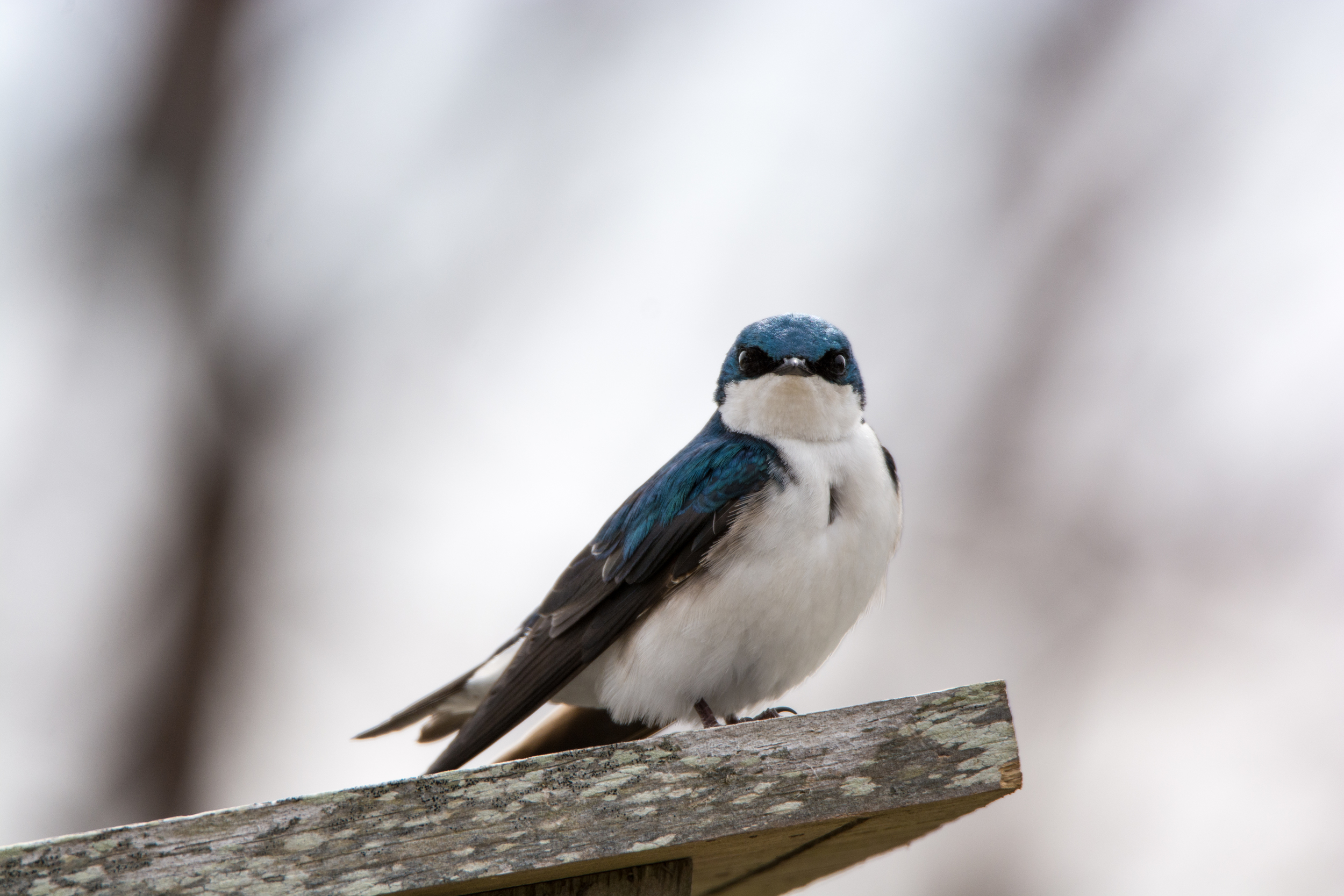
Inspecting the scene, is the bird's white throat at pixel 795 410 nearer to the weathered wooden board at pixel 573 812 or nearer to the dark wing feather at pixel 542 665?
the dark wing feather at pixel 542 665

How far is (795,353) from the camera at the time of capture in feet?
7.93

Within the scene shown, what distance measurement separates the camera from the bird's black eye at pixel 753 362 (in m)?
2.44

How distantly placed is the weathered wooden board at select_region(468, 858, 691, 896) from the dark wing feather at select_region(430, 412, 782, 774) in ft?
1.26

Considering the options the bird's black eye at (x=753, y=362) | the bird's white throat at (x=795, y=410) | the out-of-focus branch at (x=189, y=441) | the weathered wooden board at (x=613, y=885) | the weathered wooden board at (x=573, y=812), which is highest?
the out-of-focus branch at (x=189, y=441)

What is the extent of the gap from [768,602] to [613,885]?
0.57 m

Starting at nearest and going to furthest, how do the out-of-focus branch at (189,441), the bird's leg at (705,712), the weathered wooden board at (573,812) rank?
the weathered wooden board at (573,812) → the bird's leg at (705,712) → the out-of-focus branch at (189,441)

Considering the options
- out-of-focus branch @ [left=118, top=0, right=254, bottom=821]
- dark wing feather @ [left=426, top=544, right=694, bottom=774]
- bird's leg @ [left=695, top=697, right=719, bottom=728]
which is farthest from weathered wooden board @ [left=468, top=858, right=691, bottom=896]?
out-of-focus branch @ [left=118, top=0, right=254, bottom=821]

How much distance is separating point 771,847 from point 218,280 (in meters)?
3.51

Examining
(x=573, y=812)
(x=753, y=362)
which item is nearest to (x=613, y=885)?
(x=573, y=812)

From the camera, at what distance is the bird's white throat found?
233 cm

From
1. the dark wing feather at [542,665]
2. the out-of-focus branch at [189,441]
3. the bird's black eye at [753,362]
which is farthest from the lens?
the out-of-focus branch at [189,441]

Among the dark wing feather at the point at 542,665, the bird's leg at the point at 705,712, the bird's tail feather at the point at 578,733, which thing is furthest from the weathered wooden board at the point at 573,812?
the bird's tail feather at the point at 578,733

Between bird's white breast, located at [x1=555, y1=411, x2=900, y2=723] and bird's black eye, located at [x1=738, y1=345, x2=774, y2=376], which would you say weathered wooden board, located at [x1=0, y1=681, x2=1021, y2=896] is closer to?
bird's white breast, located at [x1=555, y1=411, x2=900, y2=723]

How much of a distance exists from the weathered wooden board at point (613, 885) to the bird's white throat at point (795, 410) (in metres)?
0.92
